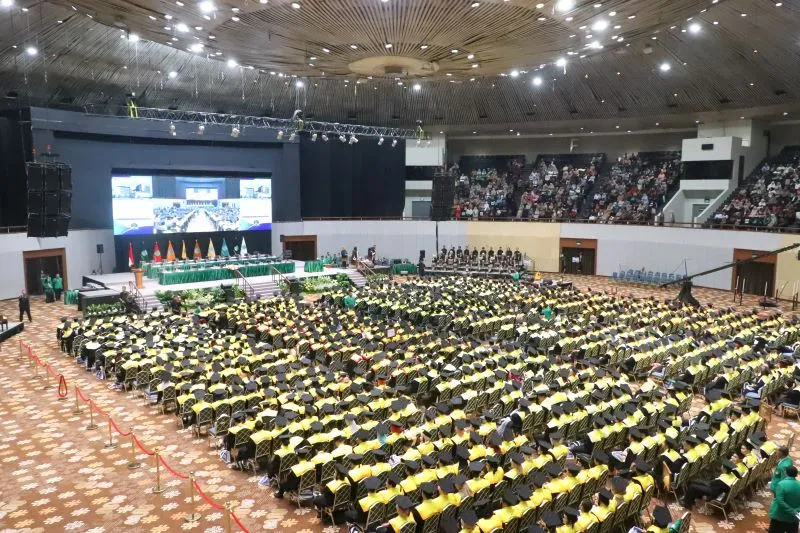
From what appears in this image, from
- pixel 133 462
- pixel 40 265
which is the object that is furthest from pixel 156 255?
pixel 133 462

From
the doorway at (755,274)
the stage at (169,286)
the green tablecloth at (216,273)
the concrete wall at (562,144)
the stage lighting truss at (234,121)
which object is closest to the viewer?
the stage at (169,286)

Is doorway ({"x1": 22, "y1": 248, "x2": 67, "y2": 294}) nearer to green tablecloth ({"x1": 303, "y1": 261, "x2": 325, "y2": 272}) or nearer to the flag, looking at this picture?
the flag

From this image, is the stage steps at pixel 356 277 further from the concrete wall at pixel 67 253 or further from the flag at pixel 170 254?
the concrete wall at pixel 67 253

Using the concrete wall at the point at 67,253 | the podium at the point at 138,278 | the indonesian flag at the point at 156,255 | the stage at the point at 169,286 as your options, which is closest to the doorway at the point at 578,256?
the stage at the point at 169,286

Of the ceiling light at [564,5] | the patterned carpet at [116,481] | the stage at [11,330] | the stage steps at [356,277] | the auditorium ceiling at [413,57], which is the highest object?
the auditorium ceiling at [413,57]

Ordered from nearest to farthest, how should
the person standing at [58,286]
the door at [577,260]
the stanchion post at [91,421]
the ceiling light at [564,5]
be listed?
1. the stanchion post at [91,421]
2. the ceiling light at [564,5]
3. the person standing at [58,286]
4. the door at [577,260]

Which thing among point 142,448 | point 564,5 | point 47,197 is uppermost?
point 564,5

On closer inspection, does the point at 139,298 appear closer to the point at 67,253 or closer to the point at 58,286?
the point at 58,286

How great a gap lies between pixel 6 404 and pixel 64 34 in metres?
15.5

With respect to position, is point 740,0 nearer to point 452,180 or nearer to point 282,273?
point 452,180

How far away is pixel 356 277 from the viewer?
110 feet

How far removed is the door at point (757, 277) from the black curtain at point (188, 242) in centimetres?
2691

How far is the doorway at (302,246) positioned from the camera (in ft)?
125

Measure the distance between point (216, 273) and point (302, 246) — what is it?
9.34 metres
